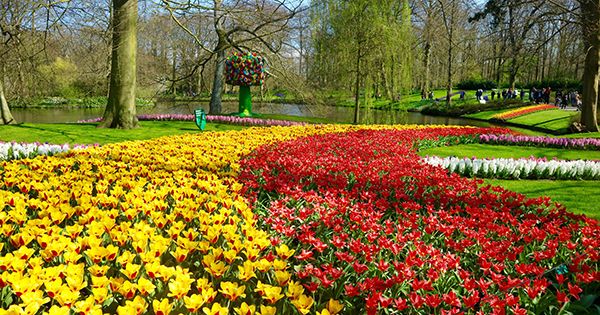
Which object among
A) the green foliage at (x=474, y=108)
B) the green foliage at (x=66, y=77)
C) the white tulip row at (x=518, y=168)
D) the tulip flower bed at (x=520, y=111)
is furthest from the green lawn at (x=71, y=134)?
the green foliage at (x=474, y=108)

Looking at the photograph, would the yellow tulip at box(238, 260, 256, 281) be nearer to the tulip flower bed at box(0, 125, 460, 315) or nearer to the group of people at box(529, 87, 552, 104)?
the tulip flower bed at box(0, 125, 460, 315)

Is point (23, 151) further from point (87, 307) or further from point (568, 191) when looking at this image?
point (568, 191)

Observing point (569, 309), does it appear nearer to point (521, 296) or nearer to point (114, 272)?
point (521, 296)

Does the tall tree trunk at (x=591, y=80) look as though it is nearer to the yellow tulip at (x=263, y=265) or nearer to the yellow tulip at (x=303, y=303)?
the yellow tulip at (x=263, y=265)

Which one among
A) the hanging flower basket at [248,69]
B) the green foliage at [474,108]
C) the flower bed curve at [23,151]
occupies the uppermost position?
the hanging flower basket at [248,69]

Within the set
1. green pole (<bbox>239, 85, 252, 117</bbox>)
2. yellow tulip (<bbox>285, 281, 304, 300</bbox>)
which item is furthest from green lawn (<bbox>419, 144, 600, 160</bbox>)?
green pole (<bbox>239, 85, 252, 117</bbox>)

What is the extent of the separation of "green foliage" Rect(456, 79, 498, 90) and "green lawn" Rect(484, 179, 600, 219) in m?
46.9

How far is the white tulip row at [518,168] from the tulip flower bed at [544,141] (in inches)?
213

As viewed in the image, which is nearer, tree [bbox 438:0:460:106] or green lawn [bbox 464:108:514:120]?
green lawn [bbox 464:108:514:120]

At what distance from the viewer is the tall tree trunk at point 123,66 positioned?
12.7 m

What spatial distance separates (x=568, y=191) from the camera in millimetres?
6812

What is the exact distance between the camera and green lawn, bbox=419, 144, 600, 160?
35.8ft

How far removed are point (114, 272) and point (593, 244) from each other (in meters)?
3.29

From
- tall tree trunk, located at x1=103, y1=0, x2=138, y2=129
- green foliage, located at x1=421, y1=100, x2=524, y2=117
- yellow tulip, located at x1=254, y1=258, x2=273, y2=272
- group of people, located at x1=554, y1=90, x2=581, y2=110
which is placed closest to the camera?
yellow tulip, located at x1=254, y1=258, x2=273, y2=272
